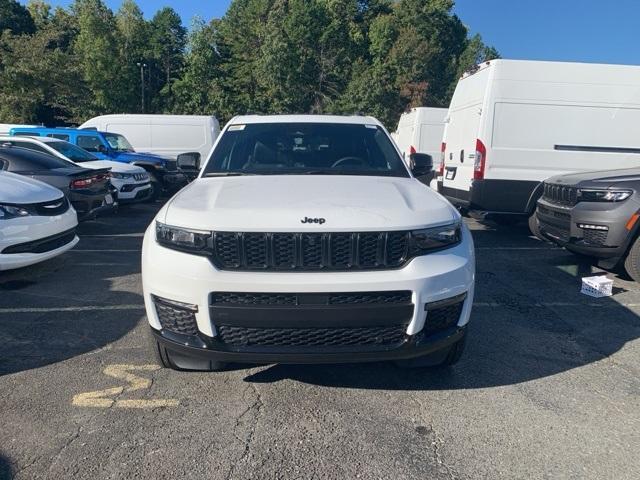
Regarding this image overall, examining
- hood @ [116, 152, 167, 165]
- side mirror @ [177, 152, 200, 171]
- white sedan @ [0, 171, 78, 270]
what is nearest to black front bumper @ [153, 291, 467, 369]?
side mirror @ [177, 152, 200, 171]

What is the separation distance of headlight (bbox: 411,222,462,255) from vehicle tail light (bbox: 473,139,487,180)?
5102mm

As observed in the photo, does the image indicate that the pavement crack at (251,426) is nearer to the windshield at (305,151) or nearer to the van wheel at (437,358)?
the van wheel at (437,358)

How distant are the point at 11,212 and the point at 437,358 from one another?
4.77m

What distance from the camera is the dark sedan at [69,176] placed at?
7.71 metres

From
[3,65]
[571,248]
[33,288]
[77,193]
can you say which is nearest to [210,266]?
[33,288]

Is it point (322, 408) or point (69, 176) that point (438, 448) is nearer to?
point (322, 408)

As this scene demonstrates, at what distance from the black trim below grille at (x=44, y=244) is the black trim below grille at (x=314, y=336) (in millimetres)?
3764

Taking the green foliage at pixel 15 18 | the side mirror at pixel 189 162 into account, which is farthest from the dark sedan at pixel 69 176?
the green foliage at pixel 15 18

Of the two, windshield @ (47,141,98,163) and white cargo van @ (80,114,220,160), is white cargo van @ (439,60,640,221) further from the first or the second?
white cargo van @ (80,114,220,160)

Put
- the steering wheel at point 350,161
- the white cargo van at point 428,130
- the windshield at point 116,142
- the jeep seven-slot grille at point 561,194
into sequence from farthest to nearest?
the white cargo van at point 428,130 < the windshield at point 116,142 < the jeep seven-slot grille at point 561,194 < the steering wheel at point 350,161

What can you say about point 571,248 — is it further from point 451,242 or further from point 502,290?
point 451,242

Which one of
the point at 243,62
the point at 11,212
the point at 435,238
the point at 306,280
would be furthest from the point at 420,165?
the point at 243,62

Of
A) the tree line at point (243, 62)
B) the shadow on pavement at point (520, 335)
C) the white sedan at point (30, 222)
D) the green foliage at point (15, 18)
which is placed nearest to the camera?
the shadow on pavement at point (520, 335)

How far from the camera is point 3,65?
32.2 metres
